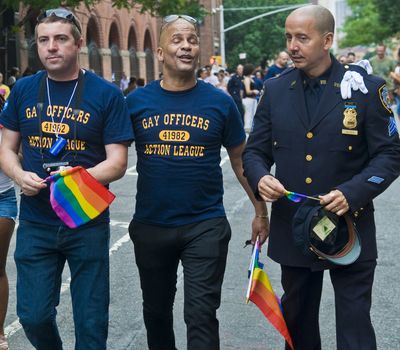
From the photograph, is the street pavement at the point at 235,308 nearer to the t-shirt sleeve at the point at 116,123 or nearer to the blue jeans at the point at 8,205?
the blue jeans at the point at 8,205

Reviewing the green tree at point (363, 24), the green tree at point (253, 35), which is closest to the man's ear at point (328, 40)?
the green tree at point (253, 35)

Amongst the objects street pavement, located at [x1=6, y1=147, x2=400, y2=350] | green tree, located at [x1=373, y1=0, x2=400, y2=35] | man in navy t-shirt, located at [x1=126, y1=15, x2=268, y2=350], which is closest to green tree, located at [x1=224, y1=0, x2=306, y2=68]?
green tree, located at [x1=373, y1=0, x2=400, y2=35]

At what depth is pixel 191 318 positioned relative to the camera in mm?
4660

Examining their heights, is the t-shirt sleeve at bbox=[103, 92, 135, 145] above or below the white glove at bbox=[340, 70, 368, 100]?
below

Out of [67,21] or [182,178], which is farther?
[182,178]

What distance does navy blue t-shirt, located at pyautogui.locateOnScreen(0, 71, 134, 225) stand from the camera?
4508mm

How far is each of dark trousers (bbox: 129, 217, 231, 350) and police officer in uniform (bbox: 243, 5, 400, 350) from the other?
0.34 metres

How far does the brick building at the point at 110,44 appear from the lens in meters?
30.0

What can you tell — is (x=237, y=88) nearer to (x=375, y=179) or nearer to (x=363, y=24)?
(x=375, y=179)

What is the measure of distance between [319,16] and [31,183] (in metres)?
1.56

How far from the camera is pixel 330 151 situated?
450 centimetres

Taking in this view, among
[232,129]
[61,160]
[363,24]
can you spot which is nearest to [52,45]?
[61,160]

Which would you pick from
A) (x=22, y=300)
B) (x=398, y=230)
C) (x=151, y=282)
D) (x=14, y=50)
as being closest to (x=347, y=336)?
(x=151, y=282)

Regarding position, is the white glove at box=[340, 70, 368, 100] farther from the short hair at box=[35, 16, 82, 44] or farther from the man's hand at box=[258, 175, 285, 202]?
the short hair at box=[35, 16, 82, 44]
